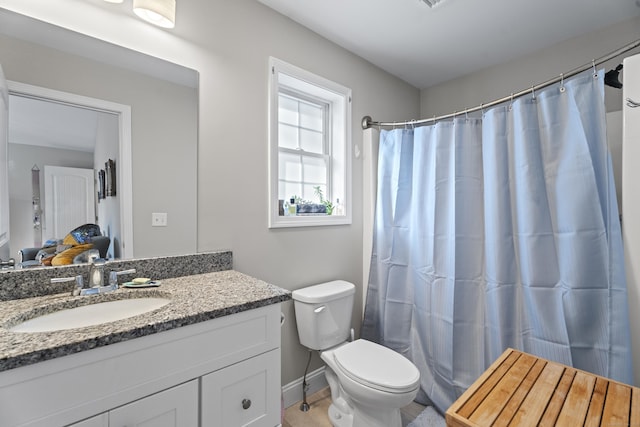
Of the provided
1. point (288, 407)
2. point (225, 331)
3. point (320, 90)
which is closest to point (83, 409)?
point (225, 331)

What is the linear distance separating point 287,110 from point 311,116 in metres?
0.21

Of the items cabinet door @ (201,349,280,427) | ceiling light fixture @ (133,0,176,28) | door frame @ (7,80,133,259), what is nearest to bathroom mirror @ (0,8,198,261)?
door frame @ (7,80,133,259)

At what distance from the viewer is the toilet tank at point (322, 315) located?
5.72 ft

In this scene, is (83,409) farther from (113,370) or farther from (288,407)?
(288,407)

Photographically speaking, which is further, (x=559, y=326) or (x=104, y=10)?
(x=559, y=326)

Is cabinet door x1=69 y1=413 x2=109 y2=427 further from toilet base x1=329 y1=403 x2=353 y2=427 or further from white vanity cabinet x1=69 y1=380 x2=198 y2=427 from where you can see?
toilet base x1=329 y1=403 x2=353 y2=427

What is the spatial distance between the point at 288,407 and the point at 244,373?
1.05 metres

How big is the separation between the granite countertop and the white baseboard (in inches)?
37.2

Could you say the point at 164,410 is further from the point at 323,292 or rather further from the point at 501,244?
the point at 501,244

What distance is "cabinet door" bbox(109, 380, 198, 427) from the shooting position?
780mm

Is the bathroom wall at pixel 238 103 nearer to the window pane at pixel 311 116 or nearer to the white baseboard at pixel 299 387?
the white baseboard at pixel 299 387

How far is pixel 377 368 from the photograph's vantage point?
147cm

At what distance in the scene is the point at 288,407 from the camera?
1.82 m

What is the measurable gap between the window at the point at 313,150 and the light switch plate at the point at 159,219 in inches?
27.1
